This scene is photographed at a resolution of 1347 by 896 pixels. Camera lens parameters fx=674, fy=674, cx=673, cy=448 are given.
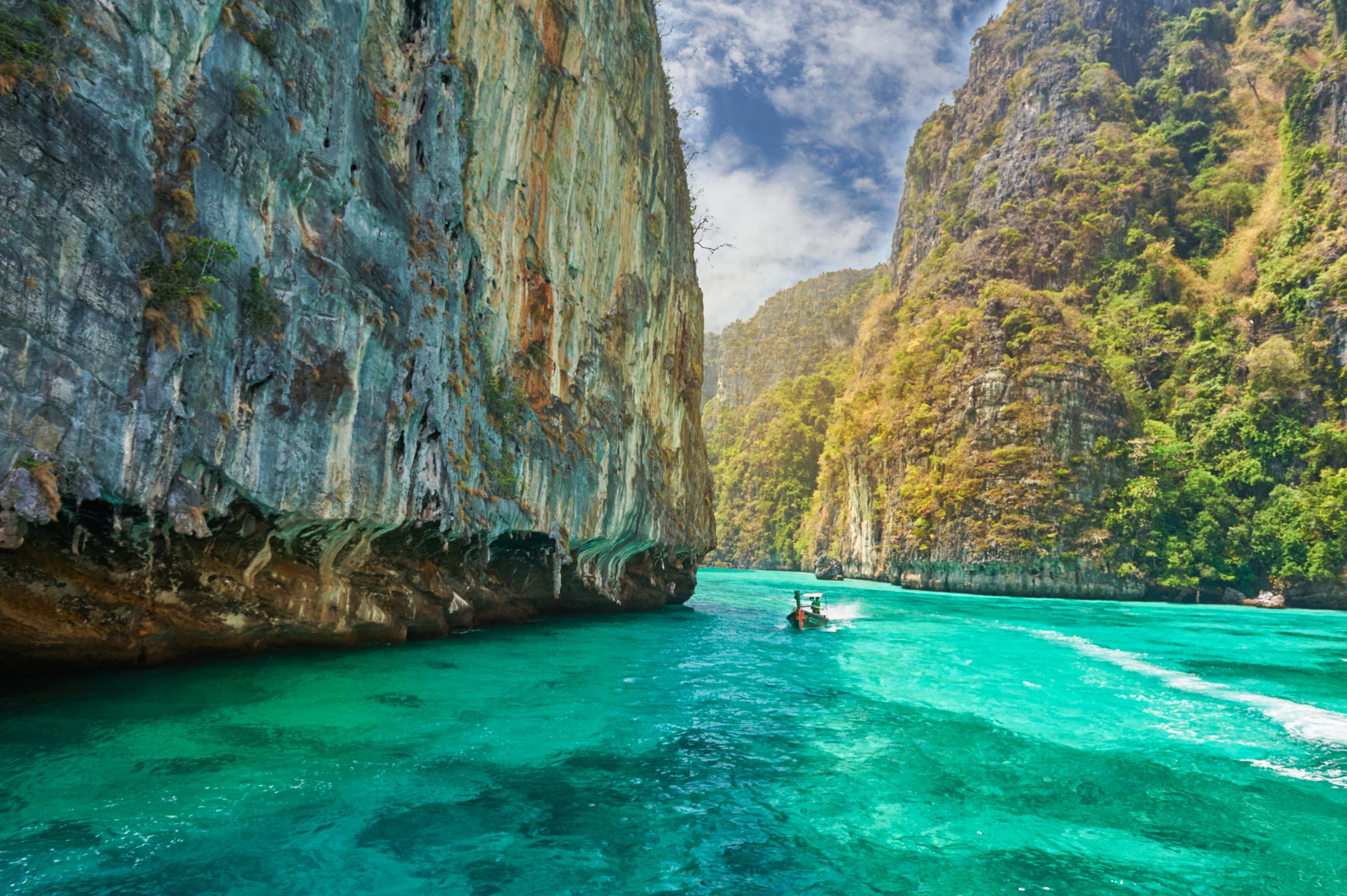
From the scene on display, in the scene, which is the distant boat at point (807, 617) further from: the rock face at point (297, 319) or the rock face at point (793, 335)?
the rock face at point (793, 335)

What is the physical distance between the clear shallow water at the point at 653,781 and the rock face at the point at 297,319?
2.14 meters

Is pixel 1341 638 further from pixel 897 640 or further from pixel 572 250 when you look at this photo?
pixel 572 250

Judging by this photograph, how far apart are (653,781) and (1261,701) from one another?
14204mm

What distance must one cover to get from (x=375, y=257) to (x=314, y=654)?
8444 mm

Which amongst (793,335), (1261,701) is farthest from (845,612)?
(793,335)

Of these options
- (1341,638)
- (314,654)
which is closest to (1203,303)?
(1341,638)

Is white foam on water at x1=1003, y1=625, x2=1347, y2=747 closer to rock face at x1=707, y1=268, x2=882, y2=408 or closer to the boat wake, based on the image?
the boat wake

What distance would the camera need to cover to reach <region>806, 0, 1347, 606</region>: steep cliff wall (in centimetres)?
4578

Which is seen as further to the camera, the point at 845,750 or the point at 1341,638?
the point at 1341,638

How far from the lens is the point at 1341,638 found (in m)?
25.9

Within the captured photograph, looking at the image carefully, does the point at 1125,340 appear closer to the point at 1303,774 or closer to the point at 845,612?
the point at 845,612

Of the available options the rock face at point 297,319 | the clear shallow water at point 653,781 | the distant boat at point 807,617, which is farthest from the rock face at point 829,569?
the clear shallow water at point 653,781

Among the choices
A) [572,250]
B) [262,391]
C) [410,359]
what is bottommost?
[262,391]

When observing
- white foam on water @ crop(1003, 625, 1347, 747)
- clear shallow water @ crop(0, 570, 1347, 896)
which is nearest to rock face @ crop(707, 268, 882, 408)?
white foam on water @ crop(1003, 625, 1347, 747)
